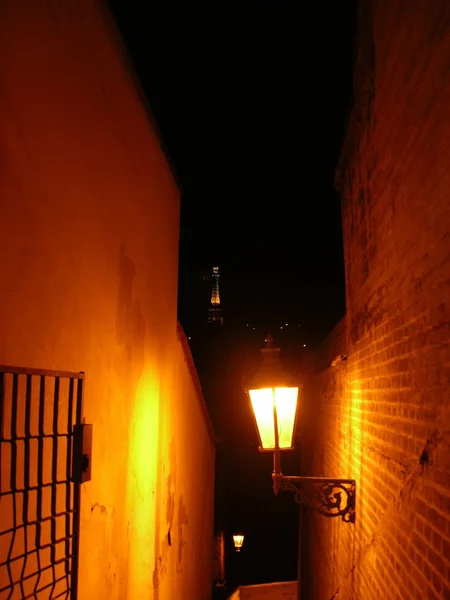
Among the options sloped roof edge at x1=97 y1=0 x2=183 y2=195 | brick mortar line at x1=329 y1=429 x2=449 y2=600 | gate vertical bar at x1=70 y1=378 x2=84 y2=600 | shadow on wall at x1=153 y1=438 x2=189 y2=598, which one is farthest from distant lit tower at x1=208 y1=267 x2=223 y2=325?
gate vertical bar at x1=70 y1=378 x2=84 y2=600

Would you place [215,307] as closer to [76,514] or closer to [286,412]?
[286,412]

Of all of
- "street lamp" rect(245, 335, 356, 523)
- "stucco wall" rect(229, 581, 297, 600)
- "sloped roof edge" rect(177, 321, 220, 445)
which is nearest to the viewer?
"street lamp" rect(245, 335, 356, 523)

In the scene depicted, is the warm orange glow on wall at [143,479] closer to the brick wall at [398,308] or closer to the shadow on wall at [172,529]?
the shadow on wall at [172,529]

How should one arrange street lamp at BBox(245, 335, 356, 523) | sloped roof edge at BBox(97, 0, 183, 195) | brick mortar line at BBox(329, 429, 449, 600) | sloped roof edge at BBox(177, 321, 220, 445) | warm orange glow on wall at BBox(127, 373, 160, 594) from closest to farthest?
brick mortar line at BBox(329, 429, 449, 600) → sloped roof edge at BBox(97, 0, 183, 195) → warm orange glow on wall at BBox(127, 373, 160, 594) → street lamp at BBox(245, 335, 356, 523) → sloped roof edge at BBox(177, 321, 220, 445)

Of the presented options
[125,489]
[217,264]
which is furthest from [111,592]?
[217,264]

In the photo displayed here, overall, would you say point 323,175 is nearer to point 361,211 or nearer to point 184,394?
point 361,211

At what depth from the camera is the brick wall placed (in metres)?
2.16

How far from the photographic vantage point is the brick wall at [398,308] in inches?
85.0

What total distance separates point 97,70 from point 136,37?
2.27 ft

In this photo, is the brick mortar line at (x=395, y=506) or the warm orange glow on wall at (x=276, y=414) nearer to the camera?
the brick mortar line at (x=395, y=506)

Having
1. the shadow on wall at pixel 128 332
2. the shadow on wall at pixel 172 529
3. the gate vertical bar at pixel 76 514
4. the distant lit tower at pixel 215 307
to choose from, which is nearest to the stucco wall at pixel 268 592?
the shadow on wall at pixel 172 529

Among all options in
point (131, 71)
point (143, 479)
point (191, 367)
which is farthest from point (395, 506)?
point (191, 367)

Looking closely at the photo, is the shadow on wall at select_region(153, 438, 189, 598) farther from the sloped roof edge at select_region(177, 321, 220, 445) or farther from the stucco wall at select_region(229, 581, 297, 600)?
the stucco wall at select_region(229, 581, 297, 600)

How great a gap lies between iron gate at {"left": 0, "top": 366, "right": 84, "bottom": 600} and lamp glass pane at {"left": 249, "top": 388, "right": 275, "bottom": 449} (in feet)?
5.77
